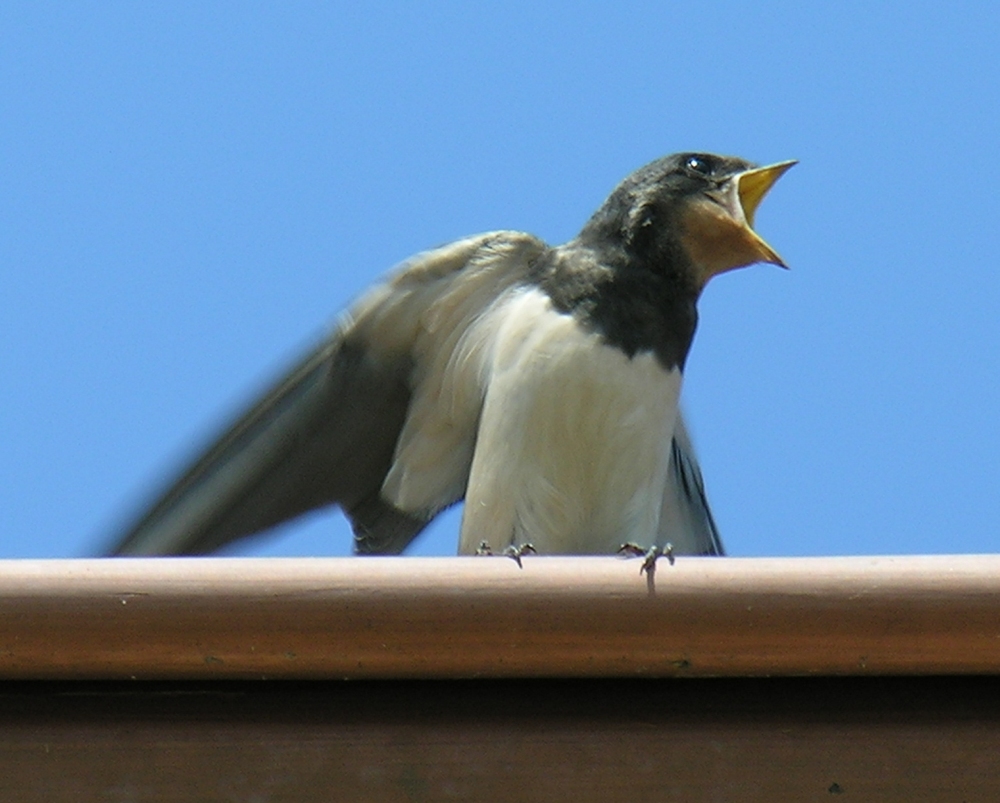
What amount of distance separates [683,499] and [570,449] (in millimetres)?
374

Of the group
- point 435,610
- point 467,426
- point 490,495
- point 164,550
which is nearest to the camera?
point 435,610

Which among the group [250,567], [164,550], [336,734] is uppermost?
[250,567]

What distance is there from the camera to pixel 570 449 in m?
2.36

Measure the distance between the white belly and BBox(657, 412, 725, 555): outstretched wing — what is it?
257 millimetres

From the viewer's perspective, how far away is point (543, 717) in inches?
44.8

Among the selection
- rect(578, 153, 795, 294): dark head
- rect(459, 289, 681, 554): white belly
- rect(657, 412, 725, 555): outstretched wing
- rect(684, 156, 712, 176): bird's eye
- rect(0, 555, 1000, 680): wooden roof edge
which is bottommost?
rect(657, 412, 725, 555): outstretched wing

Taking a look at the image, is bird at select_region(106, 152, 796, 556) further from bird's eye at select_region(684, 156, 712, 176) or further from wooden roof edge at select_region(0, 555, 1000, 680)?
wooden roof edge at select_region(0, 555, 1000, 680)

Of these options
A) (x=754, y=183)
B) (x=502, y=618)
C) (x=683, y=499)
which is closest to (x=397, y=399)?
(x=683, y=499)

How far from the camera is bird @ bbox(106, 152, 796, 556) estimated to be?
236cm

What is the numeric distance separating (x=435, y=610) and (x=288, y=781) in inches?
6.0

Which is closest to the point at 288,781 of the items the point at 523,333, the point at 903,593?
the point at 903,593

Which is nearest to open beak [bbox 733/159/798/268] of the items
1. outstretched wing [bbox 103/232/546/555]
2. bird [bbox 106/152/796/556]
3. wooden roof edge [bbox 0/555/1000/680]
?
bird [bbox 106/152/796/556]

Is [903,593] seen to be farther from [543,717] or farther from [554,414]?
[554,414]

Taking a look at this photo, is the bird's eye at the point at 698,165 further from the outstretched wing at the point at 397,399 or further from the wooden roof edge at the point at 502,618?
the wooden roof edge at the point at 502,618
